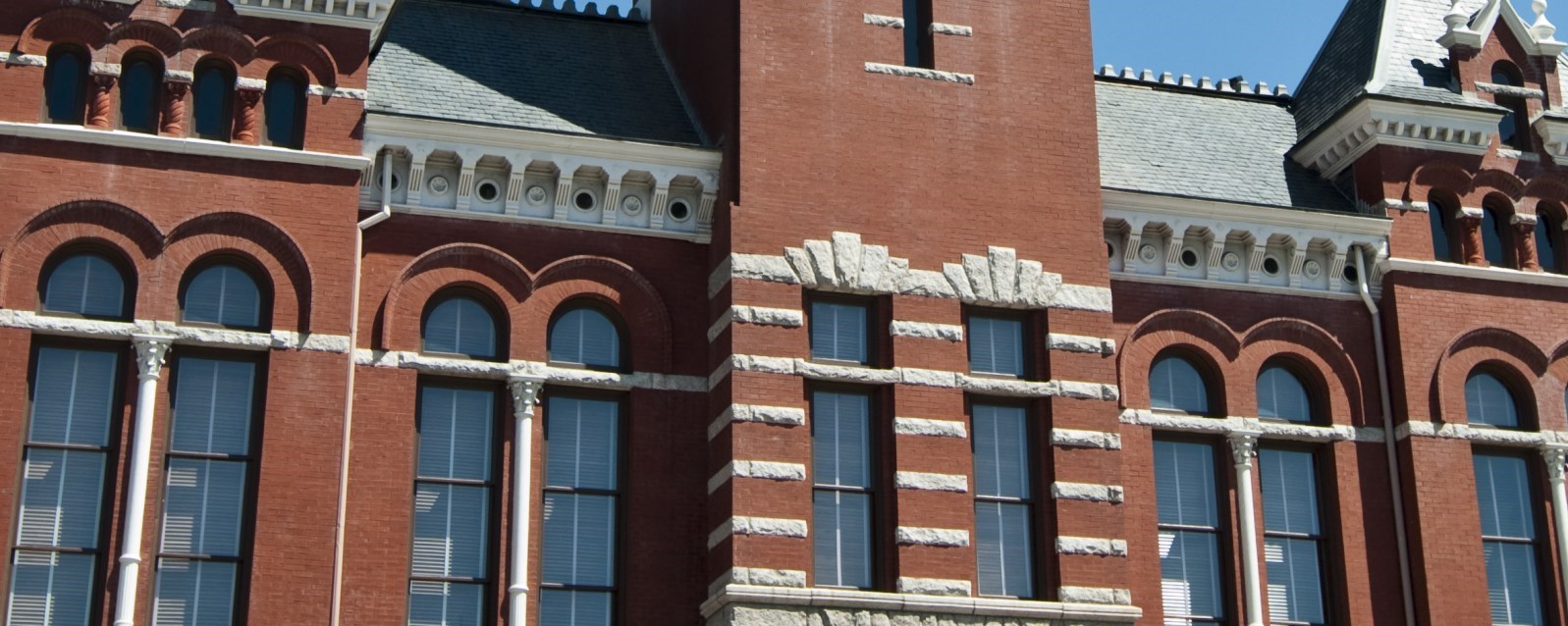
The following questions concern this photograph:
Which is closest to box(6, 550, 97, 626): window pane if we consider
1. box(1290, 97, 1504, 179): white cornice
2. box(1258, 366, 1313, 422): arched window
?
box(1258, 366, 1313, 422): arched window

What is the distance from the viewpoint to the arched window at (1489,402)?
29.5 m

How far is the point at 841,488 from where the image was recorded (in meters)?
26.0

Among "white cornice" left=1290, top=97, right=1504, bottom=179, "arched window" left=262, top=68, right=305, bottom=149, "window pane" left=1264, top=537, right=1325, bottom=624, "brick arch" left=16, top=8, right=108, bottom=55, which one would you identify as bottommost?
"window pane" left=1264, top=537, right=1325, bottom=624

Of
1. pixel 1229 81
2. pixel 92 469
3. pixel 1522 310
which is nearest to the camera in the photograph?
pixel 92 469

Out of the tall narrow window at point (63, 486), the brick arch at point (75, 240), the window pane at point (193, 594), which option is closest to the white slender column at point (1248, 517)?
the window pane at point (193, 594)

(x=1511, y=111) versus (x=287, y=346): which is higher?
(x=1511, y=111)

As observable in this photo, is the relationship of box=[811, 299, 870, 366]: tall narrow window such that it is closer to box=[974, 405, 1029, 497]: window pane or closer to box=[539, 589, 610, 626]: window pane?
box=[974, 405, 1029, 497]: window pane

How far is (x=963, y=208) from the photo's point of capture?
2756cm

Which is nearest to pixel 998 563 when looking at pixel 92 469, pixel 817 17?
pixel 817 17

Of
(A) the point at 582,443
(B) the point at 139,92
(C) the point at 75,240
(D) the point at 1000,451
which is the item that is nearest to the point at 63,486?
(C) the point at 75,240

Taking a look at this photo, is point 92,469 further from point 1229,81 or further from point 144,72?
point 1229,81

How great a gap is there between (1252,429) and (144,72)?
550 inches

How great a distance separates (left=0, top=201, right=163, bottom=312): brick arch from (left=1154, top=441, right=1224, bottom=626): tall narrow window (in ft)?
40.0

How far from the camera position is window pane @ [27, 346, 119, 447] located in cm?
2447
